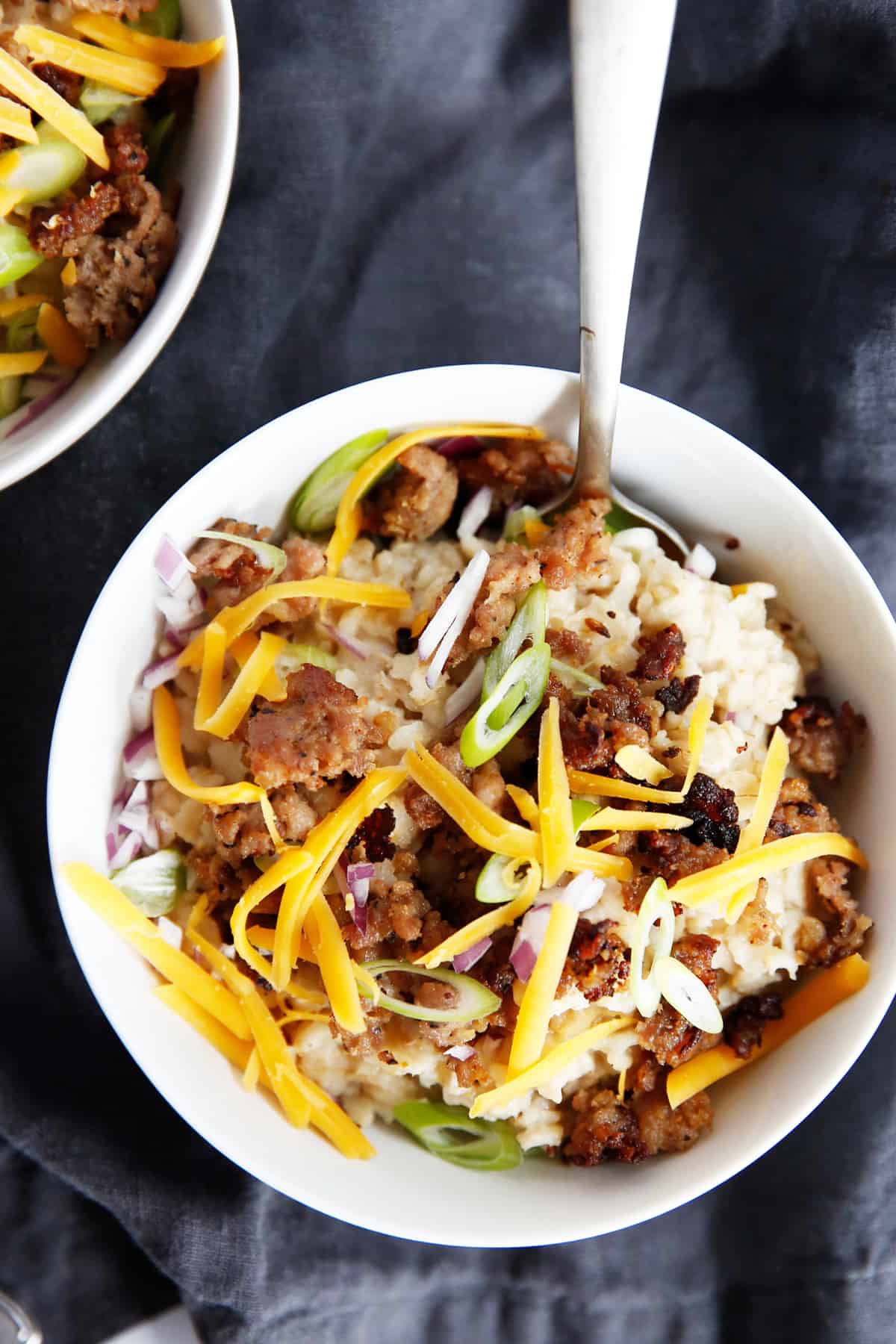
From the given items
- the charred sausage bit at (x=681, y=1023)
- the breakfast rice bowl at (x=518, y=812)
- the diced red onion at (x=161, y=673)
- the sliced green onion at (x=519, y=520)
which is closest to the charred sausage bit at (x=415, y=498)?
the breakfast rice bowl at (x=518, y=812)

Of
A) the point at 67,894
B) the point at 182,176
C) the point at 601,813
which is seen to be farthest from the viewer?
the point at 182,176

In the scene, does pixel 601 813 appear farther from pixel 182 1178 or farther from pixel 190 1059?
pixel 182 1178

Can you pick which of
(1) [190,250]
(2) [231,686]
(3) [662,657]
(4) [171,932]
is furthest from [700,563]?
(4) [171,932]

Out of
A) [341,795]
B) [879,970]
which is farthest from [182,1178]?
[879,970]

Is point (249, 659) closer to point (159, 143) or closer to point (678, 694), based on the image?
point (678, 694)

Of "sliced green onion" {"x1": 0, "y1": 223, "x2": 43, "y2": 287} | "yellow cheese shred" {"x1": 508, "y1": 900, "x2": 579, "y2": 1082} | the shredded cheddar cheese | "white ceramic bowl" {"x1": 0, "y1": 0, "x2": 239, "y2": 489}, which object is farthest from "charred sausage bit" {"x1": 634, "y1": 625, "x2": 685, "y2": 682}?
"sliced green onion" {"x1": 0, "y1": 223, "x2": 43, "y2": 287}

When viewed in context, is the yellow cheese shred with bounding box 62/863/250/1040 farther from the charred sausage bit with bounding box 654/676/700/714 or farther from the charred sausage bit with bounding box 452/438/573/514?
the charred sausage bit with bounding box 452/438/573/514
